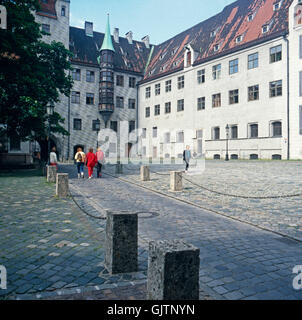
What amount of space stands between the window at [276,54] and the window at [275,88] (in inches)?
92.3

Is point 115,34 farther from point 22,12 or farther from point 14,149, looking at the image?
point 22,12

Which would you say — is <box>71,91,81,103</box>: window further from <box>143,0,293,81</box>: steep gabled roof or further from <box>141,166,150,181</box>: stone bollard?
<box>141,166,150,181</box>: stone bollard

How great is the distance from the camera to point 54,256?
452cm

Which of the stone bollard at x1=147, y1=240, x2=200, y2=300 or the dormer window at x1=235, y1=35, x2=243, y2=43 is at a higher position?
the dormer window at x1=235, y1=35, x2=243, y2=43

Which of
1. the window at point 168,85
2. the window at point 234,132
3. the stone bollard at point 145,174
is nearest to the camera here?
the stone bollard at point 145,174

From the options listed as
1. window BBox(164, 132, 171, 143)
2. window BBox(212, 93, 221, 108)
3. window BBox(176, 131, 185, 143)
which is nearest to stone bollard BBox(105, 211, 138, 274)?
window BBox(212, 93, 221, 108)

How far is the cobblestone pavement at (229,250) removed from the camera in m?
3.46

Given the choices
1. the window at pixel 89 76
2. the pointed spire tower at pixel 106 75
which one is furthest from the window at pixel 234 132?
the window at pixel 89 76

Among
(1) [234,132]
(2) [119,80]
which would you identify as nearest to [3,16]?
(1) [234,132]

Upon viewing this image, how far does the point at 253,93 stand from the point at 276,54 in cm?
447

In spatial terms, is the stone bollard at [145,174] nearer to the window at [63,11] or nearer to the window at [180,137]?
the window at [180,137]

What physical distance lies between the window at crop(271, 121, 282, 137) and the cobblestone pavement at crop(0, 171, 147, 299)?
27605 mm

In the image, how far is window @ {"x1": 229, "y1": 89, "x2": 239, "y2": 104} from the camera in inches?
1390

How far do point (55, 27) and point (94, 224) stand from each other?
4238 centimetres
